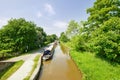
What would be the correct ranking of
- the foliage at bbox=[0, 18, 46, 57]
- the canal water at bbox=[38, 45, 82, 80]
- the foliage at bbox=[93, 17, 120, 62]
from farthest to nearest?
the foliage at bbox=[0, 18, 46, 57] < the foliage at bbox=[93, 17, 120, 62] < the canal water at bbox=[38, 45, 82, 80]

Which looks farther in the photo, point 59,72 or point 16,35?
point 16,35

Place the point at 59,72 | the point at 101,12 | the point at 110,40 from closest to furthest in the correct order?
1. the point at 59,72
2. the point at 110,40
3. the point at 101,12

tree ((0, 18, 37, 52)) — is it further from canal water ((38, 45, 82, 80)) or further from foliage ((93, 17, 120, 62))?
foliage ((93, 17, 120, 62))

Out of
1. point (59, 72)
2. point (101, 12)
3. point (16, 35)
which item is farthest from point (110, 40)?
point (16, 35)

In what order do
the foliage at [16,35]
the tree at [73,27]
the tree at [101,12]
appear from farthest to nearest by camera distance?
the tree at [73,27]
the foliage at [16,35]
the tree at [101,12]

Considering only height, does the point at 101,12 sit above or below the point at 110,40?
above

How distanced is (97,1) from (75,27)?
29.2 meters

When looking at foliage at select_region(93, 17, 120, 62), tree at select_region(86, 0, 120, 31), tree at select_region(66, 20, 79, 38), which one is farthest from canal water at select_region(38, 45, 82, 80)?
tree at select_region(66, 20, 79, 38)

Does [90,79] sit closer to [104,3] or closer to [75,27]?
[104,3]

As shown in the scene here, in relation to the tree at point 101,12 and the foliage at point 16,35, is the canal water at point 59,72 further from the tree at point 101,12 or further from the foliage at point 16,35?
the foliage at point 16,35

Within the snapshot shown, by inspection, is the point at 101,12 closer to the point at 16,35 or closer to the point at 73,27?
the point at 16,35

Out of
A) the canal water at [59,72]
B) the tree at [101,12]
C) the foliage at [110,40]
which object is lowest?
the canal water at [59,72]

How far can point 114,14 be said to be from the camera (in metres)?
18.8

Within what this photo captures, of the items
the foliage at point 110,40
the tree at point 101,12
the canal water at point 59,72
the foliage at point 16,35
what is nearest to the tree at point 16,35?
the foliage at point 16,35
